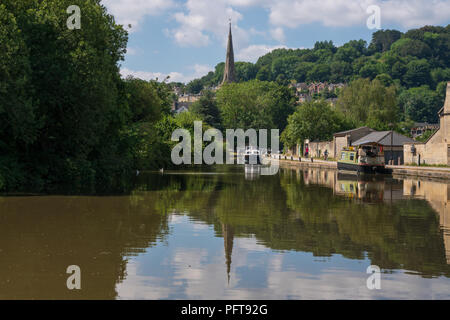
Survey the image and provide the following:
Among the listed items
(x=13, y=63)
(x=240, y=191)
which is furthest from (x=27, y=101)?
(x=240, y=191)

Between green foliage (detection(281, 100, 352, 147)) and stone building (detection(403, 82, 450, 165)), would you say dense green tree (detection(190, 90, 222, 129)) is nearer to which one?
green foliage (detection(281, 100, 352, 147))

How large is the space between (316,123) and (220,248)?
76800 millimetres

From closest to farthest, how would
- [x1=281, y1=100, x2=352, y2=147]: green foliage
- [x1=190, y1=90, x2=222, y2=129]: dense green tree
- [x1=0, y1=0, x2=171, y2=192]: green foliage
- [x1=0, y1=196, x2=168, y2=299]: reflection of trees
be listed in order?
[x1=0, y1=196, x2=168, y2=299]: reflection of trees → [x1=0, y1=0, x2=171, y2=192]: green foliage → [x1=281, y1=100, x2=352, y2=147]: green foliage → [x1=190, y1=90, x2=222, y2=129]: dense green tree

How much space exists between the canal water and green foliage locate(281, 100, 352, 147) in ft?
209

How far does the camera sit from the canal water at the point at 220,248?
992 centimetres

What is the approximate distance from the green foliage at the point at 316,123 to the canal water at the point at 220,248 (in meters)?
63.9

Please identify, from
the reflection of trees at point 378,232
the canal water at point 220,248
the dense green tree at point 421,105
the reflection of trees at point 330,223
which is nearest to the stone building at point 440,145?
the reflection of trees at point 330,223

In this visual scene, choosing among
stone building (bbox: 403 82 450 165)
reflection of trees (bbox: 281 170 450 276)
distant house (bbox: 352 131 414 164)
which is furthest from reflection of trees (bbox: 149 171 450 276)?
distant house (bbox: 352 131 414 164)

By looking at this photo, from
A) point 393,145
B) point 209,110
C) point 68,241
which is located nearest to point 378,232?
point 68,241

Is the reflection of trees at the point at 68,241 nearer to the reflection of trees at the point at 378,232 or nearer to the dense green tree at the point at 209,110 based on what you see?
the reflection of trees at the point at 378,232

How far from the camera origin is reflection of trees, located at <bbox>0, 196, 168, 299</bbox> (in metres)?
9.88

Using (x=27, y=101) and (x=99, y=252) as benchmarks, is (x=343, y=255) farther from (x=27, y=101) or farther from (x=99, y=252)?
(x=27, y=101)

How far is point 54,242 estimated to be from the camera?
13914 millimetres
